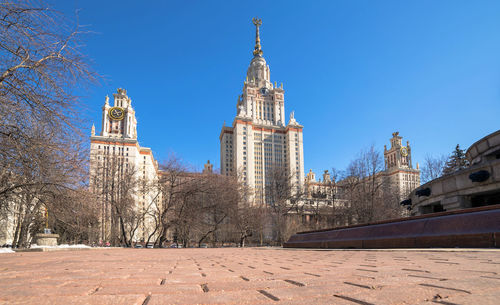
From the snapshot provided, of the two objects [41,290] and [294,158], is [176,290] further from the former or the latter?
[294,158]

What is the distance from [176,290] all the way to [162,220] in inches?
1152

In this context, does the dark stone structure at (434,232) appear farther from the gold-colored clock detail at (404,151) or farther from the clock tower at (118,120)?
the gold-colored clock detail at (404,151)

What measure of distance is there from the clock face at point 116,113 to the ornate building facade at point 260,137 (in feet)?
127

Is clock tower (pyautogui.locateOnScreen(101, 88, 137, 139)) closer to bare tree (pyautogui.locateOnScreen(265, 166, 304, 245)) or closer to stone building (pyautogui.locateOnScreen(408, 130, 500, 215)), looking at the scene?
bare tree (pyautogui.locateOnScreen(265, 166, 304, 245))

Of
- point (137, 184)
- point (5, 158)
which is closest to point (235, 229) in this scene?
point (137, 184)

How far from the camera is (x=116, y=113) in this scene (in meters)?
112

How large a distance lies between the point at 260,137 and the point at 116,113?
53.0 metres

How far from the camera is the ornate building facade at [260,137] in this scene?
118625 mm

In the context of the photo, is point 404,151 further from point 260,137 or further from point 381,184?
point 381,184

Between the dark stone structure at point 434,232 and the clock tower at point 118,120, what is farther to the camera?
the clock tower at point 118,120

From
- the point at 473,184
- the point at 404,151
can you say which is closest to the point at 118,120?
the point at 404,151

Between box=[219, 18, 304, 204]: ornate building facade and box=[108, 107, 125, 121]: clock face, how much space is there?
3859 cm

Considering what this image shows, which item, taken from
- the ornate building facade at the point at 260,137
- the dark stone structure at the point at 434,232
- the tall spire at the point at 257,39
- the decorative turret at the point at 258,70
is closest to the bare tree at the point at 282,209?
the dark stone structure at the point at 434,232

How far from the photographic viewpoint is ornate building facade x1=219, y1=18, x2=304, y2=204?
118625 mm
